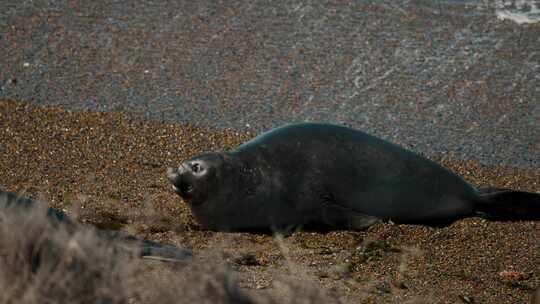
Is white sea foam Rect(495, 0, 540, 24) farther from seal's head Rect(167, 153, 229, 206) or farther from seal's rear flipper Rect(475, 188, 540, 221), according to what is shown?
seal's head Rect(167, 153, 229, 206)

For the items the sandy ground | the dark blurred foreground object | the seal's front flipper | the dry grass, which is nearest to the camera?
the dry grass

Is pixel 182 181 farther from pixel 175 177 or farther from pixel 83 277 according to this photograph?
pixel 83 277

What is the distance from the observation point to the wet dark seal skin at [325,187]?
6.05m

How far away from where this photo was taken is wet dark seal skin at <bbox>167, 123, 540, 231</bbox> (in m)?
6.05

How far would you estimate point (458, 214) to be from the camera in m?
6.51

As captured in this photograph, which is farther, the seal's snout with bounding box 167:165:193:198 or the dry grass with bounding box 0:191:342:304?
the seal's snout with bounding box 167:165:193:198

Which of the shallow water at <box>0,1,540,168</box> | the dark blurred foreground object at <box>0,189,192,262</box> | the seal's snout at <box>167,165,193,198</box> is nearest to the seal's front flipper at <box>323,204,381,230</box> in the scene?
the seal's snout at <box>167,165,193,198</box>

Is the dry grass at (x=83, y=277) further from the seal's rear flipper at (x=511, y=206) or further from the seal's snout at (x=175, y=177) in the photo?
the seal's rear flipper at (x=511, y=206)

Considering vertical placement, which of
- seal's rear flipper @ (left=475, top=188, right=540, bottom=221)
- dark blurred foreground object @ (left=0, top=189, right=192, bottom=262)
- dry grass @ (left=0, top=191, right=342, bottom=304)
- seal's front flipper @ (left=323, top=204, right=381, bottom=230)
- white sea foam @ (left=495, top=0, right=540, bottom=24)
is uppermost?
dry grass @ (left=0, top=191, right=342, bottom=304)

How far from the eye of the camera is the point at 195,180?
6043mm

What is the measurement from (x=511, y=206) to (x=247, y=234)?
6.04 feet

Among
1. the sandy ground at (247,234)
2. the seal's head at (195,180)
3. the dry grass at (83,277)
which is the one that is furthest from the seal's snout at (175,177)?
the dry grass at (83,277)

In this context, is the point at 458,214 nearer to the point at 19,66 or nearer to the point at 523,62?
the point at 523,62

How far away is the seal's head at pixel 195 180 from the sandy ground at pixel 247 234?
6.9 inches
